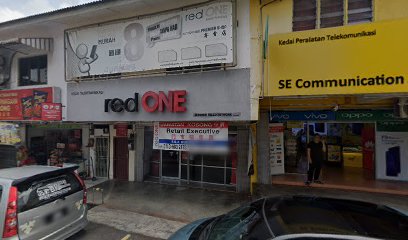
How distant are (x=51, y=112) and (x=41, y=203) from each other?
5.11 metres

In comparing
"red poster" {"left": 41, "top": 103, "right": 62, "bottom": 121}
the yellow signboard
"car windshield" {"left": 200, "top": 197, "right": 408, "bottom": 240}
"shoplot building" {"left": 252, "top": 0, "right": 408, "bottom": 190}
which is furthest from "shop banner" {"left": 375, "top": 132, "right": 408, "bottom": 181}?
"red poster" {"left": 41, "top": 103, "right": 62, "bottom": 121}

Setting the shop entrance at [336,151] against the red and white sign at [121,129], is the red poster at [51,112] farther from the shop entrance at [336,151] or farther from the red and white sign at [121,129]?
the shop entrance at [336,151]

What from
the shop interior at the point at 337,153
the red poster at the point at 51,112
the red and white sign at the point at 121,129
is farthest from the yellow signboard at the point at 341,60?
the red poster at the point at 51,112

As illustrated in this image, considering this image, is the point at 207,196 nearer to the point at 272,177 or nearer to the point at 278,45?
the point at 272,177

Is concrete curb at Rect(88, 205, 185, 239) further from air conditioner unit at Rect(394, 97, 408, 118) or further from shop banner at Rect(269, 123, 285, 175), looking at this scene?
air conditioner unit at Rect(394, 97, 408, 118)

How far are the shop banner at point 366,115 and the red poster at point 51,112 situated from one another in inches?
385

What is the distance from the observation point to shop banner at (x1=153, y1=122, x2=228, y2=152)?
7.33 m

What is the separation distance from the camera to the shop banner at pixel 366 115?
28.4 feet

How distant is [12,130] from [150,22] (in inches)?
308

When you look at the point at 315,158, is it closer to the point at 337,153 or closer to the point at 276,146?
the point at 276,146

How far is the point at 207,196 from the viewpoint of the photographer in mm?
8945

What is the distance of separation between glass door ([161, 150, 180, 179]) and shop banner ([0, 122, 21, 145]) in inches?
244

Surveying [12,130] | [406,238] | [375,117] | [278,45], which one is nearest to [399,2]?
[278,45]

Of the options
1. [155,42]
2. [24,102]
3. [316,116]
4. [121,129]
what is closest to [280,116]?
[316,116]
